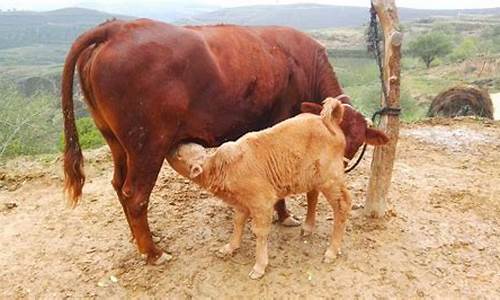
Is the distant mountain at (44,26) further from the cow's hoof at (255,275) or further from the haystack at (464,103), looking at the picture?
the cow's hoof at (255,275)

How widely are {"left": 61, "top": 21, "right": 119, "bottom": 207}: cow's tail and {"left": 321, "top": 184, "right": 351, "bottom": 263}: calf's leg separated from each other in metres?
2.05

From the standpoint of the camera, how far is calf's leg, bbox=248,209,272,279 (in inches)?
146

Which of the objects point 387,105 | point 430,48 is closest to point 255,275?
point 387,105

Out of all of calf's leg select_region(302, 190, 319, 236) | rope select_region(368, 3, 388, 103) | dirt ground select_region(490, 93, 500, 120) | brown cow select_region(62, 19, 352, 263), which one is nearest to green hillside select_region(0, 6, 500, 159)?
rope select_region(368, 3, 388, 103)

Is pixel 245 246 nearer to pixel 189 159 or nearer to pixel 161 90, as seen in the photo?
pixel 189 159

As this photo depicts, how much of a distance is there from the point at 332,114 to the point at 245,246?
144cm

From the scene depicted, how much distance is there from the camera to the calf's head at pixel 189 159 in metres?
3.44

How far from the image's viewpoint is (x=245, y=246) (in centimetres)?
434

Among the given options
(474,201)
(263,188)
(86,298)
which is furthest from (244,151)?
(474,201)

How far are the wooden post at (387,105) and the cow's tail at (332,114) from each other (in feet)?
2.30

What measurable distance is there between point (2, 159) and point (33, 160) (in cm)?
56

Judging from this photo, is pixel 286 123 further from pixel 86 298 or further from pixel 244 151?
pixel 86 298

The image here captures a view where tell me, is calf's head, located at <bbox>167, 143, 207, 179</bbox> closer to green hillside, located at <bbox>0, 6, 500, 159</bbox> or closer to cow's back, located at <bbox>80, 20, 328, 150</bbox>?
cow's back, located at <bbox>80, 20, 328, 150</bbox>

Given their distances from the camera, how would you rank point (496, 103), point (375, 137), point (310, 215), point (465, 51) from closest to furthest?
point (375, 137) → point (310, 215) → point (496, 103) → point (465, 51)
